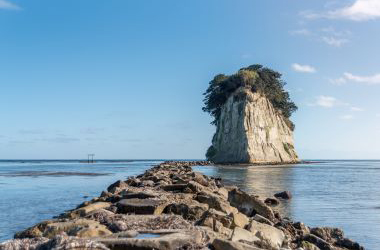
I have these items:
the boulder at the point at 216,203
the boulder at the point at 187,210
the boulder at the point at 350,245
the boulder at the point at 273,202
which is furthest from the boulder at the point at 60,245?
the boulder at the point at 273,202

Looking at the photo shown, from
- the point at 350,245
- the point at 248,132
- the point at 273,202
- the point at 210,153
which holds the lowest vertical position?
the point at 350,245

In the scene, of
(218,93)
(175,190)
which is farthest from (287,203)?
(218,93)

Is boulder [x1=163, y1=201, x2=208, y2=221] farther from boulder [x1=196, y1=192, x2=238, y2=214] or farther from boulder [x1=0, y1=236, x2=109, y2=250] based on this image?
boulder [x1=0, y1=236, x2=109, y2=250]

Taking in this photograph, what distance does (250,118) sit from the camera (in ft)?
265

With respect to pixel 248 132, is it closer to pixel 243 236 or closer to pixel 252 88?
pixel 252 88

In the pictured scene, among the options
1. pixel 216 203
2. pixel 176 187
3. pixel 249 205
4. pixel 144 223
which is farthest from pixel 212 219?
pixel 176 187

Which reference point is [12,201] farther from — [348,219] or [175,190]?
[348,219]

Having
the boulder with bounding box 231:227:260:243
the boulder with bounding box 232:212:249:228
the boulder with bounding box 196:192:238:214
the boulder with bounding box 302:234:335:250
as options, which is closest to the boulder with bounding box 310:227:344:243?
the boulder with bounding box 302:234:335:250

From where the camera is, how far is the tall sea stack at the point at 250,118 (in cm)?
8050

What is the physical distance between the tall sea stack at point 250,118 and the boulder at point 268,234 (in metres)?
69.3

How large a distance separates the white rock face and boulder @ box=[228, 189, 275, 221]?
6477cm

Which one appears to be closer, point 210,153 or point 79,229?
point 79,229

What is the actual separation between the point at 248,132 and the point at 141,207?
69.5 meters

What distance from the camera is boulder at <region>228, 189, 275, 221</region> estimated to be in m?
13.1
